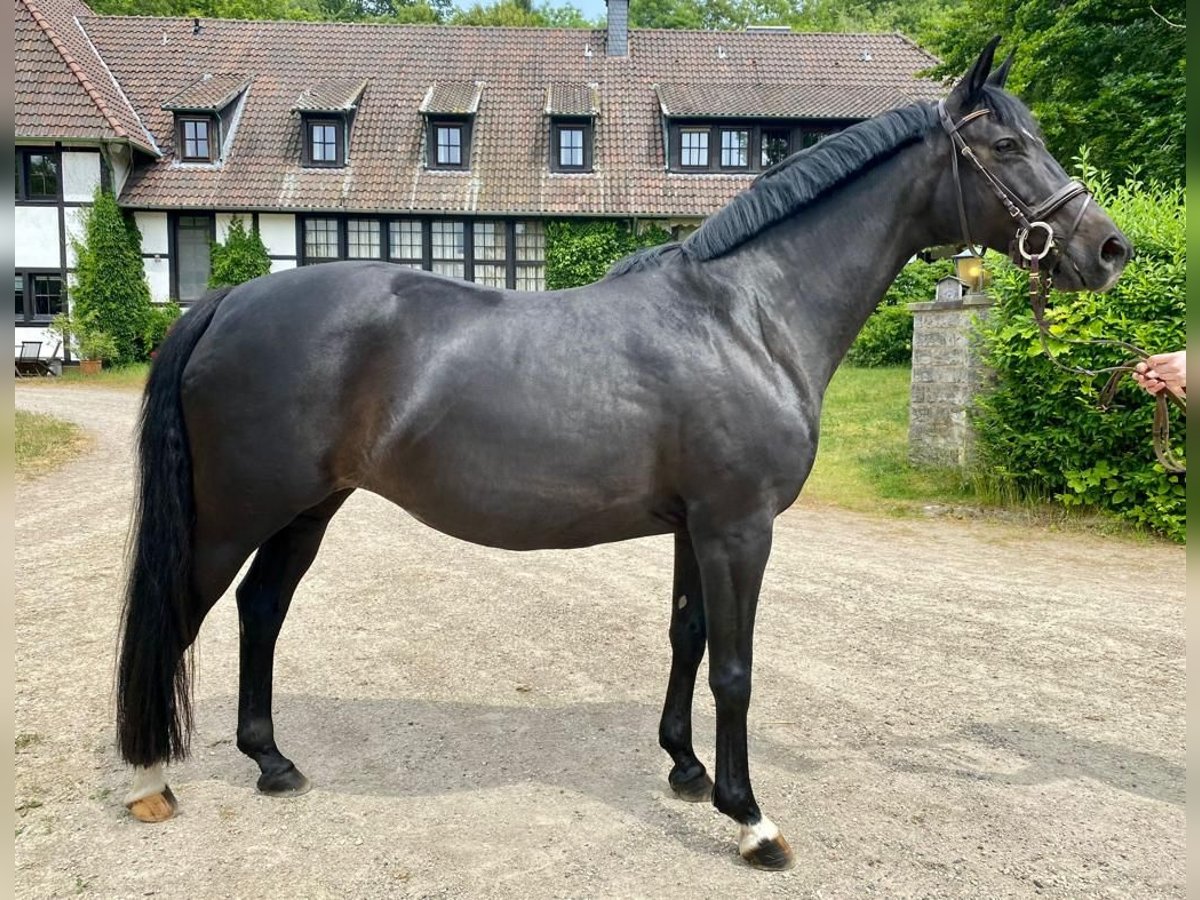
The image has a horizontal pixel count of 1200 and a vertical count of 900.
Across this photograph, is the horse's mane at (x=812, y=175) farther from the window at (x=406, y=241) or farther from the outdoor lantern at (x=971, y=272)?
the window at (x=406, y=241)

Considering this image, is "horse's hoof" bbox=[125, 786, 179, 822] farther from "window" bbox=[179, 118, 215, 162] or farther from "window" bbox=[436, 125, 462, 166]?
"window" bbox=[179, 118, 215, 162]

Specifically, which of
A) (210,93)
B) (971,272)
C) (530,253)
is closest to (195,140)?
(210,93)

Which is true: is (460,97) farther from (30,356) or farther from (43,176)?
(30,356)

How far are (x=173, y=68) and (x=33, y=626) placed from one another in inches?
955

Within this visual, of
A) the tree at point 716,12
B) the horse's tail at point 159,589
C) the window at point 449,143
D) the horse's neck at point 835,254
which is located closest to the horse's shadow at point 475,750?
the horse's tail at point 159,589

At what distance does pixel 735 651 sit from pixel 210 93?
25.1m

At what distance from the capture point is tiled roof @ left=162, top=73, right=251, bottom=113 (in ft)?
73.9

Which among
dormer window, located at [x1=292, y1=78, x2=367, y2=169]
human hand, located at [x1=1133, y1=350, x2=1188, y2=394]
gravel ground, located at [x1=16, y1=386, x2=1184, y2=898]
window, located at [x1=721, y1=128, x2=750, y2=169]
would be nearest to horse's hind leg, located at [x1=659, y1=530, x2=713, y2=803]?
gravel ground, located at [x1=16, y1=386, x2=1184, y2=898]

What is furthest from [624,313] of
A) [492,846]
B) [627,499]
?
[492,846]

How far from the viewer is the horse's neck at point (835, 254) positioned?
3115 mm

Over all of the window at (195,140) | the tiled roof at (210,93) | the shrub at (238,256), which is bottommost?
the shrub at (238,256)

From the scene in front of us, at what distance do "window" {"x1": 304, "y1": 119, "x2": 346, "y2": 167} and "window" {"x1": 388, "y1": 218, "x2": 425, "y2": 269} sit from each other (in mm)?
2270

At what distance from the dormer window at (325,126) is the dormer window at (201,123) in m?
1.89

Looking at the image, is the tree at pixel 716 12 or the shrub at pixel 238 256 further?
the tree at pixel 716 12
